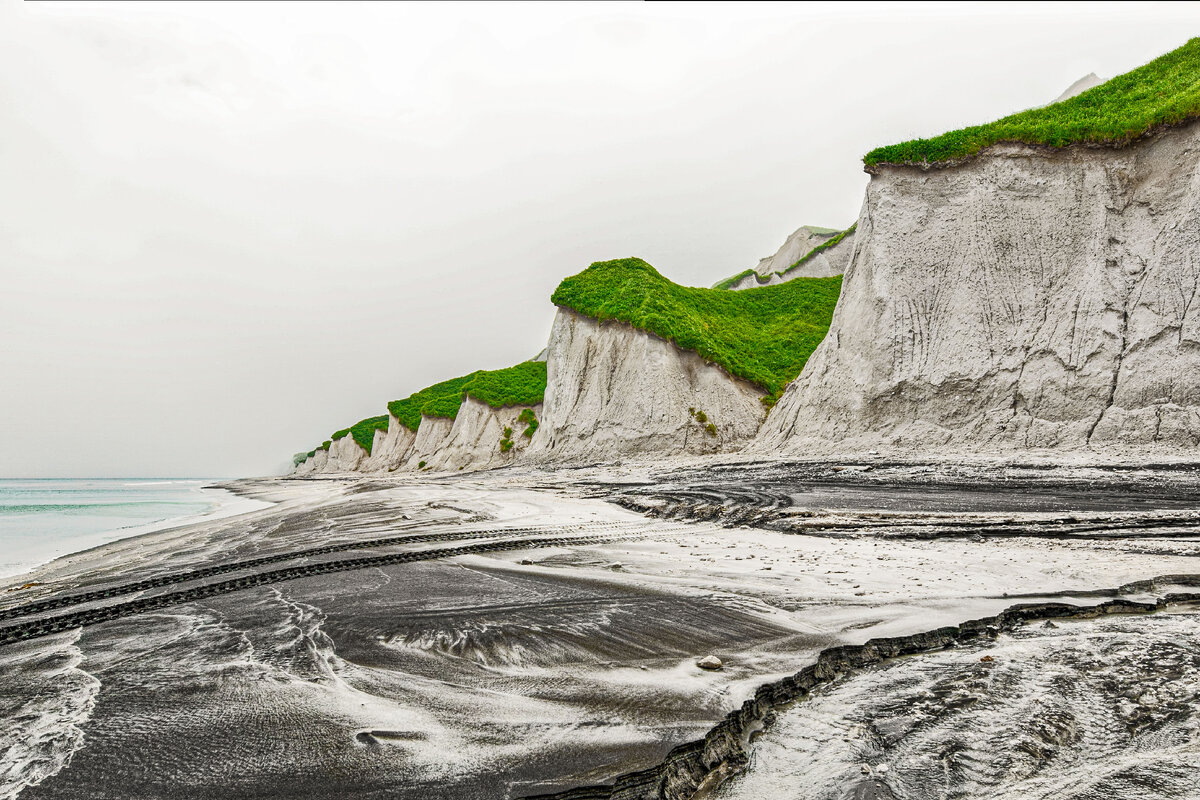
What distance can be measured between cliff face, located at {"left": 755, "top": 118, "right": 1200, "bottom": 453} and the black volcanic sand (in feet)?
20.3

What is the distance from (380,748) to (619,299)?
30.2m

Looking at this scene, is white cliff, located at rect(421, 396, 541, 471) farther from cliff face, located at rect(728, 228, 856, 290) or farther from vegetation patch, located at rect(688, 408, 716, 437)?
cliff face, located at rect(728, 228, 856, 290)

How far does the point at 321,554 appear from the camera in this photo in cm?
787

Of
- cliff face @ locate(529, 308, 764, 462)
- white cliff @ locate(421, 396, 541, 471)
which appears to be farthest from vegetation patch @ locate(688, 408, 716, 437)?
white cliff @ locate(421, 396, 541, 471)

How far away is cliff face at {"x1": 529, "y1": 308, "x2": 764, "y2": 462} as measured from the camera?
26.9 meters

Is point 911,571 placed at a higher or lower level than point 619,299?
lower

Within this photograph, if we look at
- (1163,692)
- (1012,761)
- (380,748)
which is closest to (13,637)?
(380,748)

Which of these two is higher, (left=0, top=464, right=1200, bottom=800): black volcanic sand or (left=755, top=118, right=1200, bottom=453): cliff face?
(left=755, top=118, right=1200, bottom=453): cliff face

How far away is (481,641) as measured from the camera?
3848 millimetres

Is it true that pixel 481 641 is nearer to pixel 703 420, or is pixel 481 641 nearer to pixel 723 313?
pixel 703 420

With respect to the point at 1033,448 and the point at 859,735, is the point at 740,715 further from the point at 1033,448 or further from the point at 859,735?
the point at 1033,448

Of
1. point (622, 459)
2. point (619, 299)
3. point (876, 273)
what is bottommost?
point (622, 459)

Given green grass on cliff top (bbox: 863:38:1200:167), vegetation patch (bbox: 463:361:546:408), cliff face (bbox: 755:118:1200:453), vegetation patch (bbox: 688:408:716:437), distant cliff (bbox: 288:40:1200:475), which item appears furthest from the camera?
vegetation patch (bbox: 463:361:546:408)

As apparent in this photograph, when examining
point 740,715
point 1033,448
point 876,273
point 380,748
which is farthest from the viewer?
point 876,273
